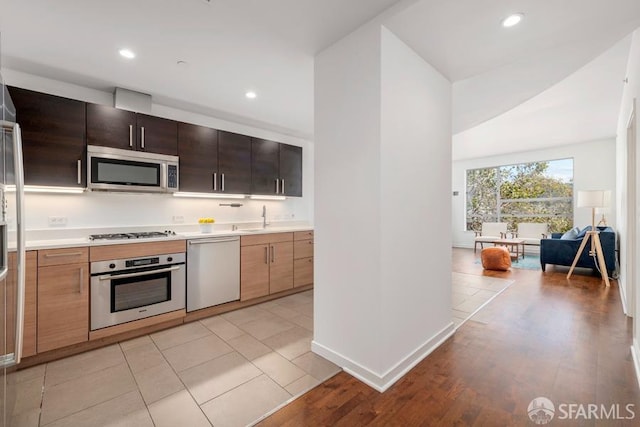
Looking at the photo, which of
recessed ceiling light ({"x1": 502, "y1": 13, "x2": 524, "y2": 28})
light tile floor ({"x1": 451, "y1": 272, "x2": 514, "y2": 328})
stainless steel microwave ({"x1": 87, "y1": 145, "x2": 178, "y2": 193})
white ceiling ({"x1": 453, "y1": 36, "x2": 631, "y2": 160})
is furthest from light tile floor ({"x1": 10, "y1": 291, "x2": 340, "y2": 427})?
white ceiling ({"x1": 453, "y1": 36, "x2": 631, "y2": 160})

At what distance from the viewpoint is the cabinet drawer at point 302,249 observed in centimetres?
409

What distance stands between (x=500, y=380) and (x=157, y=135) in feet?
12.8

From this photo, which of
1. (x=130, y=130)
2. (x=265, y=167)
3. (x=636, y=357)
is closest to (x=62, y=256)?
(x=130, y=130)

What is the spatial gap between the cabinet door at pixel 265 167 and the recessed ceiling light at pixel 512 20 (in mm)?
3097

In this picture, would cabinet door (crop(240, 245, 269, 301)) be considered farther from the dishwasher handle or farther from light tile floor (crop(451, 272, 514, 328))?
light tile floor (crop(451, 272, 514, 328))

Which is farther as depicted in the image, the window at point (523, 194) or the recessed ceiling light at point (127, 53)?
the window at point (523, 194)

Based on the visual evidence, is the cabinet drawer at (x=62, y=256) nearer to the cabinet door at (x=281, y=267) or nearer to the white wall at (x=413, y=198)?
the cabinet door at (x=281, y=267)

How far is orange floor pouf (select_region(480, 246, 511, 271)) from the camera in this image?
5422 millimetres

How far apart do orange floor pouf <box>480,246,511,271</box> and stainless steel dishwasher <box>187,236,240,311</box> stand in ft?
15.7

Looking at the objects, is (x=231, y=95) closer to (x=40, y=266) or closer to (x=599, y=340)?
(x=40, y=266)

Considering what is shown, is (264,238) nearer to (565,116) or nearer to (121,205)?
(121,205)

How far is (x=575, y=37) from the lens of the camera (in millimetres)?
2072

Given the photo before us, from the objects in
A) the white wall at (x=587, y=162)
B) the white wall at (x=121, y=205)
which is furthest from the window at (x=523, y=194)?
the white wall at (x=121, y=205)

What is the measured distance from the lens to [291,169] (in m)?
4.59
